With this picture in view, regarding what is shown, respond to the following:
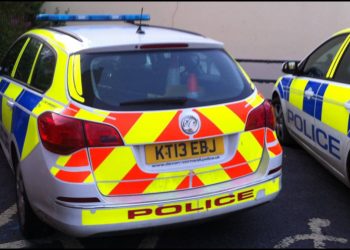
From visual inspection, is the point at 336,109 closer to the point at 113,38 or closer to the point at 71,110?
the point at 113,38

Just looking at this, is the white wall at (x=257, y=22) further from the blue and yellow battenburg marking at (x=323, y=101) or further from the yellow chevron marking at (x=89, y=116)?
the yellow chevron marking at (x=89, y=116)

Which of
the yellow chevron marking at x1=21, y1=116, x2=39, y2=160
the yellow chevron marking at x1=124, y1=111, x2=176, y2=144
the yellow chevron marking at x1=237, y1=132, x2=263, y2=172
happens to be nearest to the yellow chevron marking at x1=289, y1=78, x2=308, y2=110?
the yellow chevron marking at x1=237, y1=132, x2=263, y2=172

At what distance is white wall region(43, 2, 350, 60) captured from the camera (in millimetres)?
7491

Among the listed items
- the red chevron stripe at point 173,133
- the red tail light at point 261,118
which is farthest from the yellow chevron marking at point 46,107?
the red tail light at point 261,118

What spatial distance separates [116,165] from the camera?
260 centimetres

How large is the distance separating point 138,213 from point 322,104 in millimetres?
2180

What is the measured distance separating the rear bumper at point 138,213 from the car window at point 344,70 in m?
1.64

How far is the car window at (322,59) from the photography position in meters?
4.39

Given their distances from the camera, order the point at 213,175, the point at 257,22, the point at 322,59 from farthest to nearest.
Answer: the point at 257,22 → the point at 322,59 → the point at 213,175

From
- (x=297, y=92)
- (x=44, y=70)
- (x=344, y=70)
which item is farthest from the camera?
(x=297, y=92)

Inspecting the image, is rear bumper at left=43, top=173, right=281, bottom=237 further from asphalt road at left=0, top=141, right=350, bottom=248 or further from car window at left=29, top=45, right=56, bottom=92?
car window at left=29, top=45, right=56, bottom=92

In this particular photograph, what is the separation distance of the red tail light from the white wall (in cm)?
454

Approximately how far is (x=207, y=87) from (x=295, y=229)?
1214 mm

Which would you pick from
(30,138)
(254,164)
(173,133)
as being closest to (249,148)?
(254,164)
